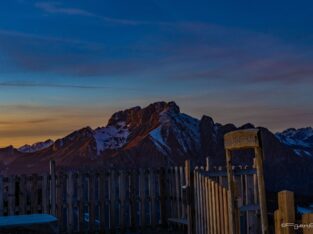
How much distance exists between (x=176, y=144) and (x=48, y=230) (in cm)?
11628

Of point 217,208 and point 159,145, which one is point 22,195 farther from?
point 159,145

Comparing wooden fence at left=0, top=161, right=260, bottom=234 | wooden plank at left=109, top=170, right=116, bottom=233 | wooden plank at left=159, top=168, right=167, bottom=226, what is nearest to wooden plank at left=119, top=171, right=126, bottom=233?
wooden fence at left=0, top=161, right=260, bottom=234

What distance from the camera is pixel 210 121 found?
13362cm

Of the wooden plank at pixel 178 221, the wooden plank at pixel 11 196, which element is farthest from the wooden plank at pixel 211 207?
the wooden plank at pixel 11 196

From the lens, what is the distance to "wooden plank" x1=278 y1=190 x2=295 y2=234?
6.00 meters

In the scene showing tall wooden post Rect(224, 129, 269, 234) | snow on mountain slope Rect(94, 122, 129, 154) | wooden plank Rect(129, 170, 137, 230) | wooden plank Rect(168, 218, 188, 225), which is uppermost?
snow on mountain slope Rect(94, 122, 129, 154)

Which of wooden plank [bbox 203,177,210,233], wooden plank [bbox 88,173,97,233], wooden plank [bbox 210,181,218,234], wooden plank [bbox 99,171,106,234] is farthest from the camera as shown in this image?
wooden plank [bbox 99,171,106,234]

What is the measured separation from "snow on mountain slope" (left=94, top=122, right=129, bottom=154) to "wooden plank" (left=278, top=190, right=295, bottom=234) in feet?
353

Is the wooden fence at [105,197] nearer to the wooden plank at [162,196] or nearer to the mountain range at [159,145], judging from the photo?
the wooden plank at [162,196]

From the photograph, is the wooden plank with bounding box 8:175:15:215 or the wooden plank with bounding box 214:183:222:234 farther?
the wooden plank with bounding box 8:175:15:215

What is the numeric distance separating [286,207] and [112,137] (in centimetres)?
11653

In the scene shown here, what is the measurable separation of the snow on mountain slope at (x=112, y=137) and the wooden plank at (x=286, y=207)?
107501mm

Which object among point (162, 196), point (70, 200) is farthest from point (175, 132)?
point (70, 200)

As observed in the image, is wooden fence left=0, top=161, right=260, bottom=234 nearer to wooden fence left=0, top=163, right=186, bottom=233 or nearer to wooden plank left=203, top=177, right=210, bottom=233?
wooden fence left=0, top=163, right=186, bottom=233
